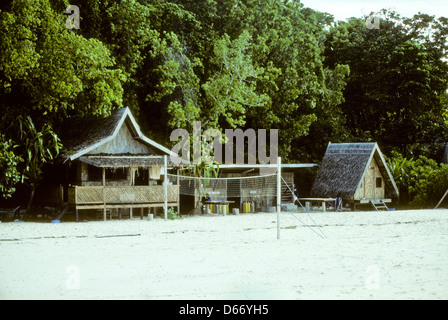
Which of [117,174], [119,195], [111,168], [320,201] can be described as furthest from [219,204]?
[320,201]

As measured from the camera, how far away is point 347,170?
121 feet

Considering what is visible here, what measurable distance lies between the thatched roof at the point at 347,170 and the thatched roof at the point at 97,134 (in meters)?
9.61

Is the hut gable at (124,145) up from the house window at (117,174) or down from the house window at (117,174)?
up

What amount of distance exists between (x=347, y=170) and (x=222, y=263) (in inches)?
944

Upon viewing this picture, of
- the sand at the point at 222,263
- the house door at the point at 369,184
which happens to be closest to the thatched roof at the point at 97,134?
the sand at the point at 222,263

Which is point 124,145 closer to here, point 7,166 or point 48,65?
point 7,166

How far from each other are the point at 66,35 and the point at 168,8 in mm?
10177

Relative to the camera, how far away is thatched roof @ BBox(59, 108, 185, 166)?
28.8 meters

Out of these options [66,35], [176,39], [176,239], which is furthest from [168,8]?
[176,239]

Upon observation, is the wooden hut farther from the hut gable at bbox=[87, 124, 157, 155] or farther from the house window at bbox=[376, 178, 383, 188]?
the house window at bbox=[376, 178, 383, 188]

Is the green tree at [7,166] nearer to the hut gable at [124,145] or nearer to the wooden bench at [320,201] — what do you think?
the hut gable at [124,145]

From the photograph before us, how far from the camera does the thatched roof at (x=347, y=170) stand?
36188 millimetres

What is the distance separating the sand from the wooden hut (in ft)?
14.9

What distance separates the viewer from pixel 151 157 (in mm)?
30641
